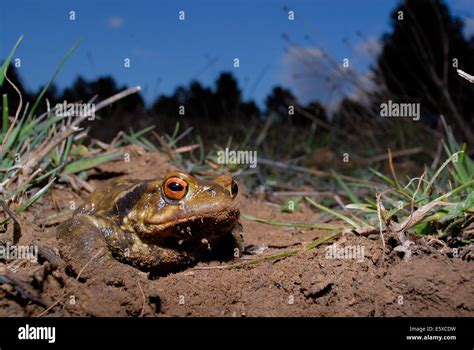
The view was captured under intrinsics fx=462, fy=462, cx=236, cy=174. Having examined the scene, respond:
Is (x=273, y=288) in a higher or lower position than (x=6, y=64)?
lower
